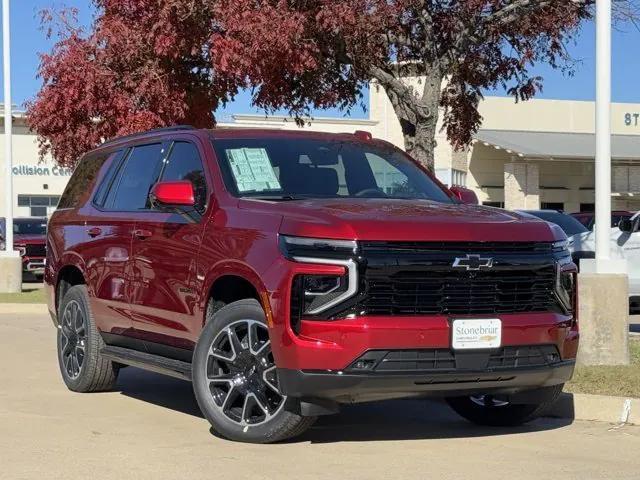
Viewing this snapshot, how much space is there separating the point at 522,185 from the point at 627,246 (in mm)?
26963

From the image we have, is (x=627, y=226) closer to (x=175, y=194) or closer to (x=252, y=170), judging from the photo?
(x=252, y=170)

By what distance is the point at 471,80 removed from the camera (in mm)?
14758

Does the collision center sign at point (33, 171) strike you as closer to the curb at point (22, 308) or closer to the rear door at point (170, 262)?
the curb at point (22, 308)

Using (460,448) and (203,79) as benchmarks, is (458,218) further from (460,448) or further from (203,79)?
(203,79)

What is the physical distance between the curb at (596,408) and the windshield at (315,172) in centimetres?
167

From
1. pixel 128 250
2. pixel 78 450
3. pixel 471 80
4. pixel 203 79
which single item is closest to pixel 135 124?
pixel 203 79

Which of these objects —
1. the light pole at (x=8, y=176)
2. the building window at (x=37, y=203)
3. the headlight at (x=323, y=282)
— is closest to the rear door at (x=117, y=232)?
the headlight at (x=323, y=282)

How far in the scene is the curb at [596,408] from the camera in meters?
7.97

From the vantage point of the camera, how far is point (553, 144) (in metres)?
44.5

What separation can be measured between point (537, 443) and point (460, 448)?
565 millimetres

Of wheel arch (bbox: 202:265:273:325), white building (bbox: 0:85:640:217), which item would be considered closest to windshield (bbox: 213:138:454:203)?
wheel arch (bbox: 202:265:273:325)

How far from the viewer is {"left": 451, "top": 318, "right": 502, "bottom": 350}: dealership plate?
6.61 m

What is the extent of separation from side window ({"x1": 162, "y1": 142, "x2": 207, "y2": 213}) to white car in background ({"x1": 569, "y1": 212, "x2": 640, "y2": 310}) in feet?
27.9

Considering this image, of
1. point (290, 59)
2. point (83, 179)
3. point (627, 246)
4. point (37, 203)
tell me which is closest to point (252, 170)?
point (83, 179)
